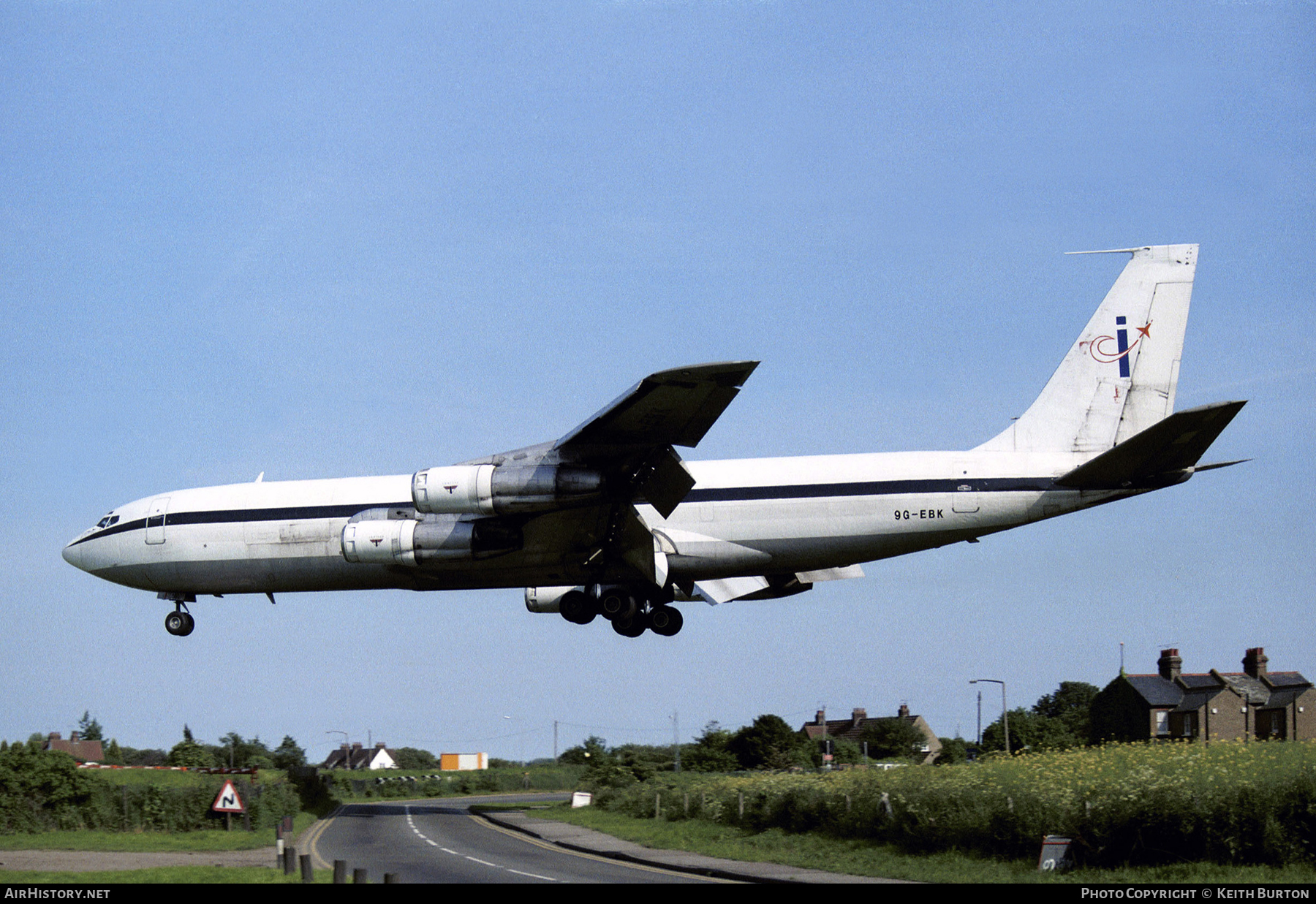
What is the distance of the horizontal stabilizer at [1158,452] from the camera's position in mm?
20000

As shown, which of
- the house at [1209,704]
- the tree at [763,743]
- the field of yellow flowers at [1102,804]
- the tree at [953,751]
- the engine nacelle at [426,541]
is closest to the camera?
the field of yellow flowers at [1102,804]

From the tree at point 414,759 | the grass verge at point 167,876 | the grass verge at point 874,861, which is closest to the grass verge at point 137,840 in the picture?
the grass verge at point 167,876

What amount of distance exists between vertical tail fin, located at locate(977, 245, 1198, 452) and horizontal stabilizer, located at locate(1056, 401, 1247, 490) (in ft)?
6.64

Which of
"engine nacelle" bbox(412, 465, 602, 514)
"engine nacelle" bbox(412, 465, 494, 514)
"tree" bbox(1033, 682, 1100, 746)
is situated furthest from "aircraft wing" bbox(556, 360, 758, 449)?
"tree" bbox(1033, 682, 1100, 746)

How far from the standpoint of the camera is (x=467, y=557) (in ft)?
79.3

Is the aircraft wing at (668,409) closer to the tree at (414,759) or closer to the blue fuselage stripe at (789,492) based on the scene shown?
the blue fuselage stripe at (789,492)

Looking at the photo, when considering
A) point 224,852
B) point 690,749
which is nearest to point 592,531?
point 224,852

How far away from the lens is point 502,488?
22.4 m

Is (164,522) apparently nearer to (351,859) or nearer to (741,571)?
(351,859)

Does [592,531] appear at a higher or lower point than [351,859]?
higher

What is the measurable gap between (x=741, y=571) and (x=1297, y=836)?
1134 cm

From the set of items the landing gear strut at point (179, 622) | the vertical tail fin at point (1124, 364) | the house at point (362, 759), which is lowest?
the house at point (362, 759)

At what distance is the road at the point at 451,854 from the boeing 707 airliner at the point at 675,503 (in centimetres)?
538
